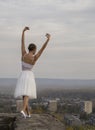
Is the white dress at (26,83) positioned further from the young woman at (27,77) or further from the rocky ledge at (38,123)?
the rocky ledge at (38,123)

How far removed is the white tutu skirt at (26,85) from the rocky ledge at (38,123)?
47cm

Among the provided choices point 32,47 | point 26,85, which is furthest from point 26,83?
point 32,47

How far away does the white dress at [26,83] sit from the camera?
828cm

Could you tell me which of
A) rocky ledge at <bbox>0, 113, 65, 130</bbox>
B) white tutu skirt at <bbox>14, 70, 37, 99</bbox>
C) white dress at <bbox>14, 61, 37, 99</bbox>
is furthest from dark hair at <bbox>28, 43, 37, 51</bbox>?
rocky ledge at <bbox>0, 113, 65, 130</bbox>

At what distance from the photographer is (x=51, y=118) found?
28.5 feet

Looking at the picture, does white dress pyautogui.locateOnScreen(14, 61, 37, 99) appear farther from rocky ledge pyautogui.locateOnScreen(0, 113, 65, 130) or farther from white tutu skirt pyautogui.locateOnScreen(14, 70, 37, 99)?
rocky ledge pyautogui.locateOnScreen(0, 113, 65, 130)

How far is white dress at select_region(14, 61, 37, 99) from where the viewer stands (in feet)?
27.2

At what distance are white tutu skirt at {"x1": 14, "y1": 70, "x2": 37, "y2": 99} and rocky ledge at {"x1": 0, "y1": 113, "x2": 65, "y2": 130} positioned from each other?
0.47 meters

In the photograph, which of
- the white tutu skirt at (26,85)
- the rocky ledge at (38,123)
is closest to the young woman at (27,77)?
the white tutu skirt at (26,85)

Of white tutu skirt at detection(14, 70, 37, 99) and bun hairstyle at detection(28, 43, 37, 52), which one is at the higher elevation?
bun hairstyle at detection(28, 43, 37, 52)

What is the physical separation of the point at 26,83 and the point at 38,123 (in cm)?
78

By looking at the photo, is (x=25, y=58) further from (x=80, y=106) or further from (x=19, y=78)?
(x=80, y=106)

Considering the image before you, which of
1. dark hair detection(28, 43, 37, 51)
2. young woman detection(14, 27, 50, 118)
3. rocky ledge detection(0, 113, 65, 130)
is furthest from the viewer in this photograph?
young woman detection(14, 27, 50, 118)

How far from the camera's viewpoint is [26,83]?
8.28 meters
